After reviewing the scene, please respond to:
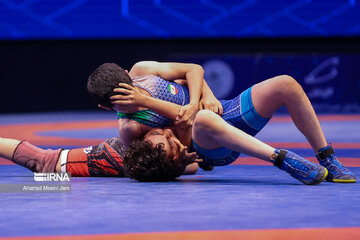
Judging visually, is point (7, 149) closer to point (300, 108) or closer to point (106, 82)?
point (106, 82)

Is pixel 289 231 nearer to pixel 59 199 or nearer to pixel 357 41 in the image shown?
pixel 59 199

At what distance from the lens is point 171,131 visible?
3.39 meters

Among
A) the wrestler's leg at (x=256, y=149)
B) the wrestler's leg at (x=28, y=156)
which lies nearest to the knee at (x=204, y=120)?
the wrestler's leg at (x=256, y=149)

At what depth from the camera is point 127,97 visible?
321cm

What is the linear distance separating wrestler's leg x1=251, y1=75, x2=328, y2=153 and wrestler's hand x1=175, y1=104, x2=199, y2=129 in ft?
1.11

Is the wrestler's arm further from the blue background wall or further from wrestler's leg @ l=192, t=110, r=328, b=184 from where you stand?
the blue background wall

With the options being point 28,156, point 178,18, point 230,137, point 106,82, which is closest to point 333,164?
point 230,137

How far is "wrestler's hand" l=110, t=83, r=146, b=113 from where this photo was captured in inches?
126

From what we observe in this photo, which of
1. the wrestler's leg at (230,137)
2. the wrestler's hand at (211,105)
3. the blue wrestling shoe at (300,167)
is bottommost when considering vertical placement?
the blue wrestling shoe at (300,167)

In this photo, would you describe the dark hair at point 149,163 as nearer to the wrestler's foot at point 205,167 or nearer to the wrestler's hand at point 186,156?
the wrestler's hand at point 186,156

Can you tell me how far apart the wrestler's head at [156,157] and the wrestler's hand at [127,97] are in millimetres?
195

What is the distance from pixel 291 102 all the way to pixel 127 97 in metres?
0.85

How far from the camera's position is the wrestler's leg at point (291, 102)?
3.26m

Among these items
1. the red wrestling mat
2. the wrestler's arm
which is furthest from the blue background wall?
the red wrestling mat
